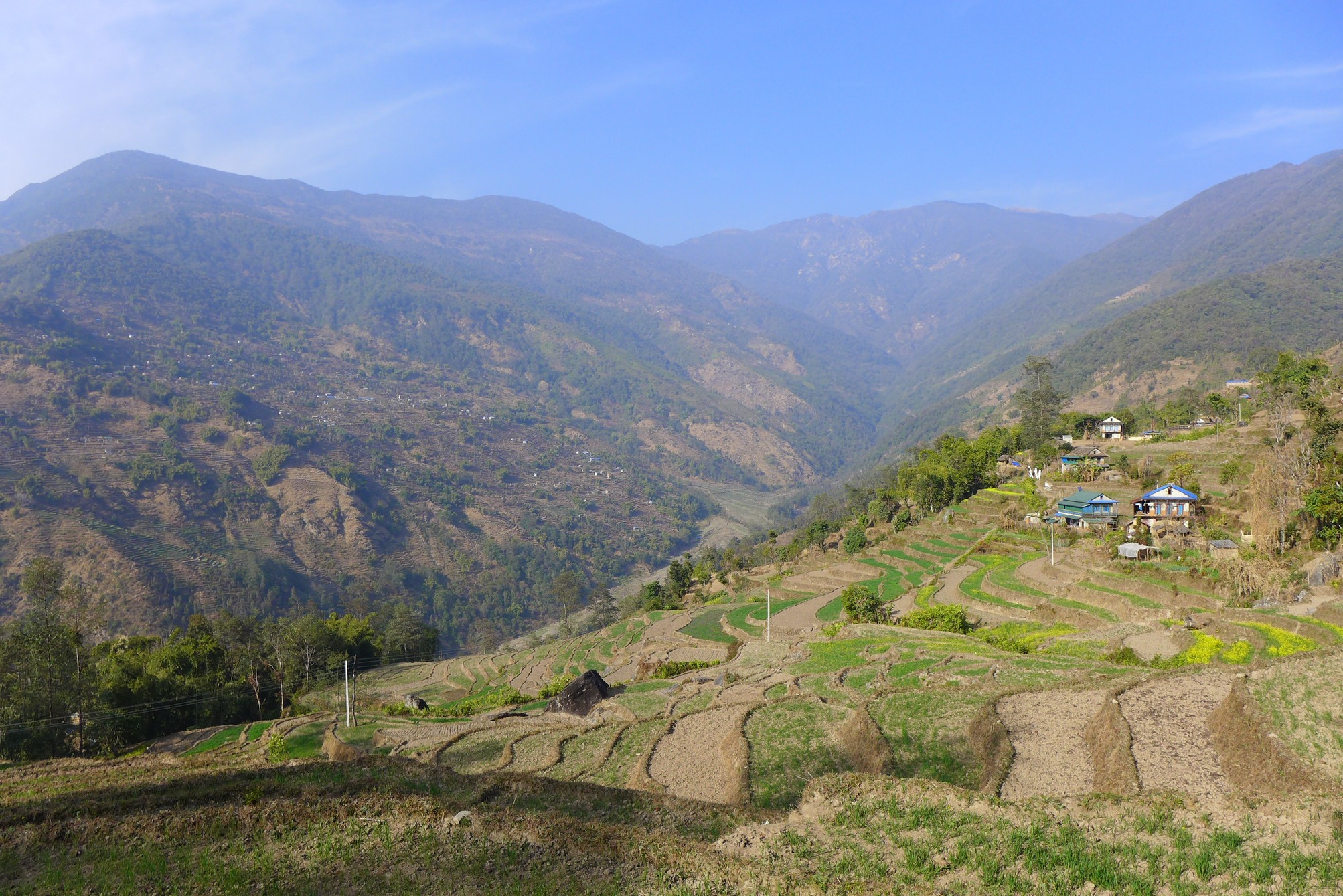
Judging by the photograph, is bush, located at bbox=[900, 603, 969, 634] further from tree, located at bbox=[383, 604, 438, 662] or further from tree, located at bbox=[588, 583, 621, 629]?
tree, located at bbox=[588, 583, 621, 629]

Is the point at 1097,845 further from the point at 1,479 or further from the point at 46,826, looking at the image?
the point at 1,479

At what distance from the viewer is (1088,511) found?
53375 millimetres

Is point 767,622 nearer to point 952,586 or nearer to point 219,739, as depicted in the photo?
point 952,586

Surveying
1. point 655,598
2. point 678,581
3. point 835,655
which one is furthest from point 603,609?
point 835,655

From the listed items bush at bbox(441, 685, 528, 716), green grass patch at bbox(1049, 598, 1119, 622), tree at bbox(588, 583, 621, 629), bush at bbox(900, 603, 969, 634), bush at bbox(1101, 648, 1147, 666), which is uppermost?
bush at bbox(1101, 648, 1147, 666)

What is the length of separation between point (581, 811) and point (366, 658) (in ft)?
212

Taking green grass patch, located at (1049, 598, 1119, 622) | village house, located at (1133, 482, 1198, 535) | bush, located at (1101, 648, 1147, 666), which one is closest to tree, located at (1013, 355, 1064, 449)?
village house, located at (1133, 482, 1198, 535)

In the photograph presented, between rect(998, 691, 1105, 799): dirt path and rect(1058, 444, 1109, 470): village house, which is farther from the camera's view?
rect(1058, 444, 1109, 470): village house

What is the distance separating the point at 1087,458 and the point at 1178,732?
5959 centimetres

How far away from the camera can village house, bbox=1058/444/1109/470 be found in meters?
66.5

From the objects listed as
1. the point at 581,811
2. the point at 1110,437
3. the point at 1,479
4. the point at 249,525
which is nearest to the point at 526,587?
the point at 249,525

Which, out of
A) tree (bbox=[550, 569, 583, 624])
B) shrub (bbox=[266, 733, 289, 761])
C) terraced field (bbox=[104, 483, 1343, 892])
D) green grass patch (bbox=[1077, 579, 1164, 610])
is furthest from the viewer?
tree (bbox=[550, 569, 583, 624])

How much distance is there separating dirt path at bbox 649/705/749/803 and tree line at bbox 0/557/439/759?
29712 millimetres

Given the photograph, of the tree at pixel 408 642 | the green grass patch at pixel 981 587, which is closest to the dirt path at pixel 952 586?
the green grass patch at pixel 981 587
